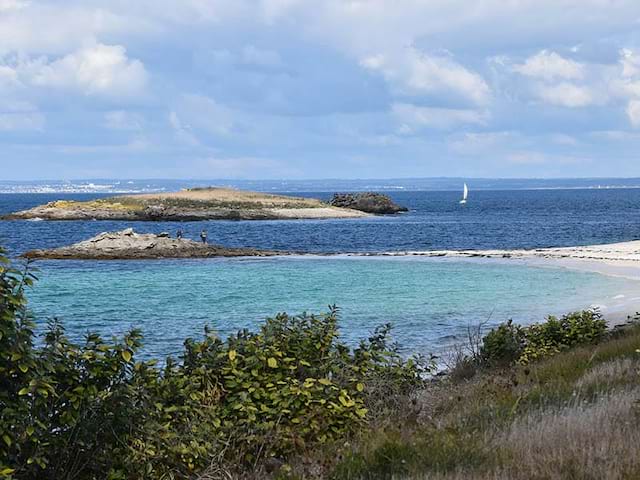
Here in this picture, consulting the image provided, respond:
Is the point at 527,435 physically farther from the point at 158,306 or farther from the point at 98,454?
the point at 158,306

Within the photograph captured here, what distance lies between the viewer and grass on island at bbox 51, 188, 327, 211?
127062mm

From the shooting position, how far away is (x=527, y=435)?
8117mm

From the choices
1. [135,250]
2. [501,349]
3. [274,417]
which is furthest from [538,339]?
[135,250]

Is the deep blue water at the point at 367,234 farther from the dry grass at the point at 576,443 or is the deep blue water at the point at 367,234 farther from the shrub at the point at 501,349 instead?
the dry grass at the point at 576,443

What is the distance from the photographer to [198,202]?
436 feet

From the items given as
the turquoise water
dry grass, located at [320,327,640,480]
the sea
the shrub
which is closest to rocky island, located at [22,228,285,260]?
the sea

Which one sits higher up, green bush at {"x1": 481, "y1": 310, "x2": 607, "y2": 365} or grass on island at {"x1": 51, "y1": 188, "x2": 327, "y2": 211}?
grass on island at {"x1": 51, "y1": 188, "x2": 327, "y2": 211}

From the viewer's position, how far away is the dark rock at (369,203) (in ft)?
467

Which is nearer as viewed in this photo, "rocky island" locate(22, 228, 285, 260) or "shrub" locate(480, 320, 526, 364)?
"shrub" locate(480, 320, 526, 364)

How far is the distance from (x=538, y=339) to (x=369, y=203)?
418 feet

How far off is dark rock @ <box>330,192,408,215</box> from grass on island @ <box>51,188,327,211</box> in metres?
8.45

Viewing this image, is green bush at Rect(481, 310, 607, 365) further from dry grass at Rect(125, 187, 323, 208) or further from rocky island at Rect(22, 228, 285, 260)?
dry grass at Rect(125, 187, 323, 208)

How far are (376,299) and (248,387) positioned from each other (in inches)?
944

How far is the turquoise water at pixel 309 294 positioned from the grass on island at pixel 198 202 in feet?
254
